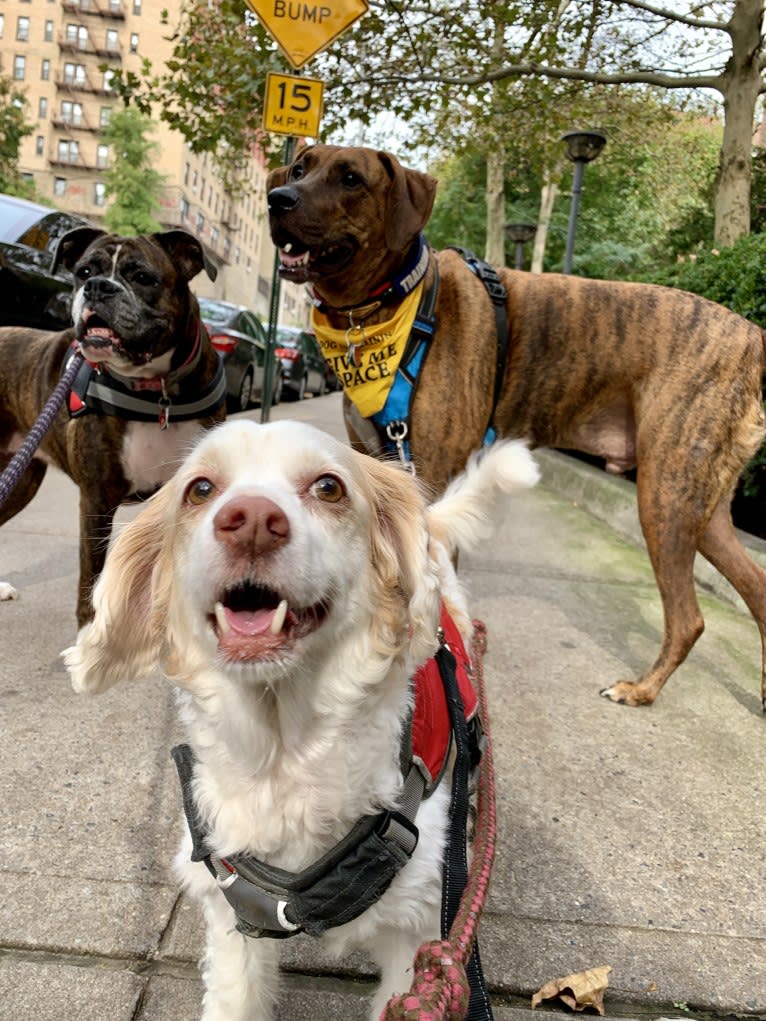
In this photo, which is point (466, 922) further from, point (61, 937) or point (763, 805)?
point (763, 805)

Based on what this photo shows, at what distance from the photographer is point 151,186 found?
53.5 m

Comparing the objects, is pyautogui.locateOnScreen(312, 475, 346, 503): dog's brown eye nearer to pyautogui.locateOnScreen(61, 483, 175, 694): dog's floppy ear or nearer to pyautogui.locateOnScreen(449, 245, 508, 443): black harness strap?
pyautogui.locateOnScreen(61, 483, 175, 694): dog's floppy ear

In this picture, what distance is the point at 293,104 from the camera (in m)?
6.14

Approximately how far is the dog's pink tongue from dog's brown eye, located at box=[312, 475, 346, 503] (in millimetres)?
279

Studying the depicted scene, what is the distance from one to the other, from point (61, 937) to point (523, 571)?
13.6ft

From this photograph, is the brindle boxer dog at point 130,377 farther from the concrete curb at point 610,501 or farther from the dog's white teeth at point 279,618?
the concrete curb at point 610,501

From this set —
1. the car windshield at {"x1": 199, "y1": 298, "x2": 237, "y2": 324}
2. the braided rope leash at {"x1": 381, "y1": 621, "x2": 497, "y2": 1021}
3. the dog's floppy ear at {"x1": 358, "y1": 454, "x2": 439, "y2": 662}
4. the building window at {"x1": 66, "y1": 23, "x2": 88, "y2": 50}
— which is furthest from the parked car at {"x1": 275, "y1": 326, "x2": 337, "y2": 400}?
the building window at {"x1": 66, "y1": 23, "x2": 88, "y2": 50}

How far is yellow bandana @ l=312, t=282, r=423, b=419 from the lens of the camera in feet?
10.7

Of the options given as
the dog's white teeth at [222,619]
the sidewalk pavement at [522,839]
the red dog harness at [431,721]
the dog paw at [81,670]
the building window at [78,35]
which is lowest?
the sidewalk pavement at [522,839]

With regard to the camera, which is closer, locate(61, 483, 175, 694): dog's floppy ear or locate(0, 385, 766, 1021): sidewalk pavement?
locate(61, 483, 175, 694): dog's floppy ear

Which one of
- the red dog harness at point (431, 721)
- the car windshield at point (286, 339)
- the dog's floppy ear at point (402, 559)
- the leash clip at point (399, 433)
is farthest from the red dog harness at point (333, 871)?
the car windshield at point (286, 339)

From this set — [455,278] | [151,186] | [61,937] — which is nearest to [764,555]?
[455,278]

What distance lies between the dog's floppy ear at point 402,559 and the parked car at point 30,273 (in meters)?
5.84

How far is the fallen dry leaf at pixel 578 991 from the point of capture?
5.63ft
